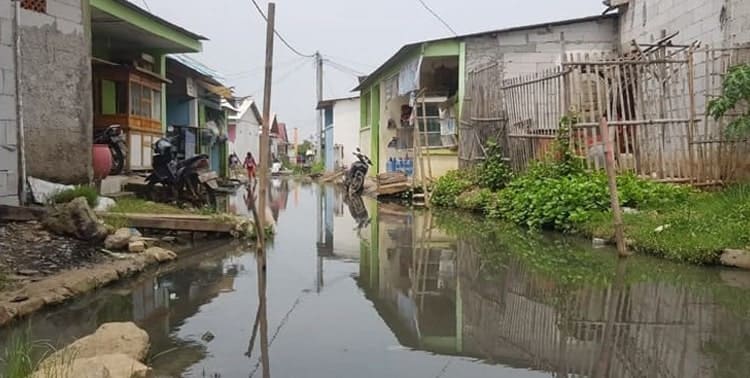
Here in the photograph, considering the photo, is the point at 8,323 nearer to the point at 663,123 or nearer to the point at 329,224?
the point at 329,224

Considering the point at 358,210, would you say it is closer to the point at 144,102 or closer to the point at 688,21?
the point at 144,102

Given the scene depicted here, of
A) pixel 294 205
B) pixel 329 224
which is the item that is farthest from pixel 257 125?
pixel 329 224

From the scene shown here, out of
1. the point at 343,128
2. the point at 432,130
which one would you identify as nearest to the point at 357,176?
the point at 432,130

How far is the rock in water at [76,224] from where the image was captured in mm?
7263

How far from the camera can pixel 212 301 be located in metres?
5.94

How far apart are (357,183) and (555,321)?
17.5 m

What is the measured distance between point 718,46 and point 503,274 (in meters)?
6.61

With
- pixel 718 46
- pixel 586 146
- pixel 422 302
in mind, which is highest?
pixel 718 46

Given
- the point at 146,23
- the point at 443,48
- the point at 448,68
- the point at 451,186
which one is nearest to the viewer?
the point at 146,23

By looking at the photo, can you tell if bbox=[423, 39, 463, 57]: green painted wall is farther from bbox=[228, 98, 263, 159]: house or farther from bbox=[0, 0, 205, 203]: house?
bbox=[228, 98, 263, 159]: house

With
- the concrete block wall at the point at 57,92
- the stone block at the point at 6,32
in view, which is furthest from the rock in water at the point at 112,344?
the concrete block wall at the point at 57,92

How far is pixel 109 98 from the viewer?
47.2 ft

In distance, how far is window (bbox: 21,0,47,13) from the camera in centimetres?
948

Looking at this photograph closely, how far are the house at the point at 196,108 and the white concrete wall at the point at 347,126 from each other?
955cm
